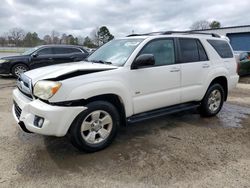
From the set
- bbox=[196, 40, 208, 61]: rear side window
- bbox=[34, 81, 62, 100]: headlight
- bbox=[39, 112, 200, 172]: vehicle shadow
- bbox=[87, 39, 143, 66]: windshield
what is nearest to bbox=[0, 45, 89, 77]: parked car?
bbox=[87, 39, 143, 66]: windshield

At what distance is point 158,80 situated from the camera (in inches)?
178

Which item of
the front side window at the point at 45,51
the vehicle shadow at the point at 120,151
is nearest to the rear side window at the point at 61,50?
the front side window at the point at 45,51

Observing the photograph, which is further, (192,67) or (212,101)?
(212,101)

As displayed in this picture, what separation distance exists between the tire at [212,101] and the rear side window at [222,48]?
730 millimetres

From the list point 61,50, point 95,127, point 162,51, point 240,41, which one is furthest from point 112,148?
point 240,41

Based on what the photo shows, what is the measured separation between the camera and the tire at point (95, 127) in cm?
369

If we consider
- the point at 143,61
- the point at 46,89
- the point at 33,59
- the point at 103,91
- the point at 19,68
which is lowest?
the point at 19,68

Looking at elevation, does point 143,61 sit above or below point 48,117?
above

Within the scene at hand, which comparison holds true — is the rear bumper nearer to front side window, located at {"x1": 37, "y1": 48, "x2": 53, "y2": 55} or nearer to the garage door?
front side window, located at {"x1": 37, "y1": 48, "x2": 53, "y2": 55}

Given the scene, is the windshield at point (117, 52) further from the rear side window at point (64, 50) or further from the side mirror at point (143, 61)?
the rear side window at point (64, 50)

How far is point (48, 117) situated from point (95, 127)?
2.51 feet

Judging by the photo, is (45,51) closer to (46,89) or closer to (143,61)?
(143,61)

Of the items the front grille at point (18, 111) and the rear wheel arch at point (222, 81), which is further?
the rear wheel arch at point (222, 81)

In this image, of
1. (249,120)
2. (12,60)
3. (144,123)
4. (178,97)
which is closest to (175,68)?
(178,97)
